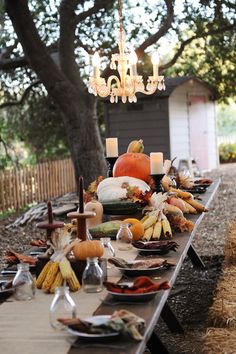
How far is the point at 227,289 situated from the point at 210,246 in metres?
4.05

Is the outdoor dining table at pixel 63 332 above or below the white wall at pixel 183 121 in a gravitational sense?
below

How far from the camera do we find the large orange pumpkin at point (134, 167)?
5215 millimetres

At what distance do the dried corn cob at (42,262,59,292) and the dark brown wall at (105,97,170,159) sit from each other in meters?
13.7

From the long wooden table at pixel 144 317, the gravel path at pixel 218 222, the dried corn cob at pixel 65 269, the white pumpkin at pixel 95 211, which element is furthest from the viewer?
the gravel path at pixel 218 222

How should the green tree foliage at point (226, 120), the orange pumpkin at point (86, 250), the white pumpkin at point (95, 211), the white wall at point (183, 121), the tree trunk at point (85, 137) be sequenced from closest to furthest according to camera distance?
1. the orange pumpkin at point (86, 250)
2. the white pumpkin at point (95, 211)
3. the tree trunk at point (85, 137)
4. the white wall at point (183, 121)
5. the green tree foliage at point (226, 120)

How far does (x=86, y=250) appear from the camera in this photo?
2.98 metres

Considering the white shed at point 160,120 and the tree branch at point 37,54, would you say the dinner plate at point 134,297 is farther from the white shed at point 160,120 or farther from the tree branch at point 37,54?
the white shed at point 160,120

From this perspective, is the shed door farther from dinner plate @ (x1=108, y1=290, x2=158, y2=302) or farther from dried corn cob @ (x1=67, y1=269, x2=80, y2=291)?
dinner plate @ (x1=108, y1=290, x2=158, y2=302)

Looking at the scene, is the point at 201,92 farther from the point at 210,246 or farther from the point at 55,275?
the point at 55,275

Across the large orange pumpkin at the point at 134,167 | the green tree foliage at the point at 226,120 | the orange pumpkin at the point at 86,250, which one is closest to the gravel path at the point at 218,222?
the large orange pumpkin at the point at 134,167

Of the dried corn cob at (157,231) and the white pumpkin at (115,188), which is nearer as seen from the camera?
the dried corn cob at (157,231)

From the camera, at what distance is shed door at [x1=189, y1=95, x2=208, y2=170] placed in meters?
19.2

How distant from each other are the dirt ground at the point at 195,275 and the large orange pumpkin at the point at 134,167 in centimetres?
116

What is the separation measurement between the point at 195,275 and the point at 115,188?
2.27 m
